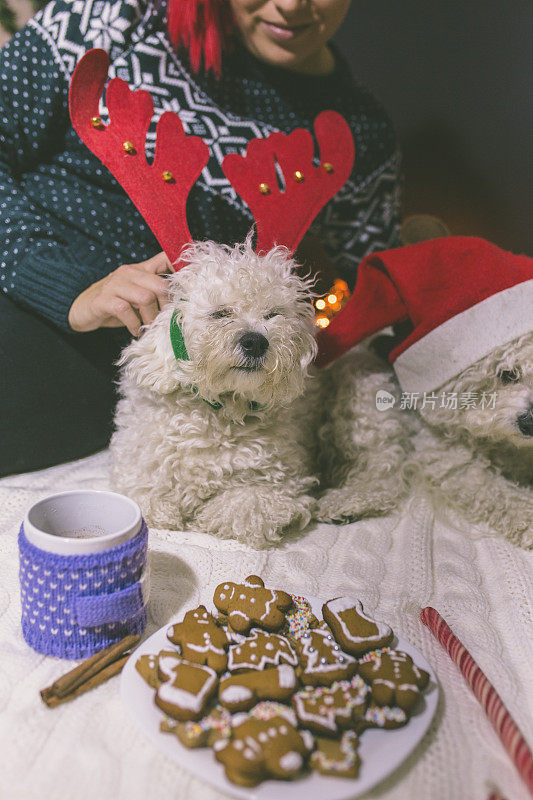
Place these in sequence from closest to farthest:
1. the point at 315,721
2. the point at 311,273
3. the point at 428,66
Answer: the point at 315,721 → the point at 311,273 → the point at 428,66

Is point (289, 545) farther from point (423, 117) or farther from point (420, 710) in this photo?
point (423, 117)

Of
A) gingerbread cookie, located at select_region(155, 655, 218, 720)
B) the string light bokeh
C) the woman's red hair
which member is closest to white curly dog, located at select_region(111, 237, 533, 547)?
the string light bokeh

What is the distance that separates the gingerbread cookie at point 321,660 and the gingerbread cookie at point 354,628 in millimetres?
12

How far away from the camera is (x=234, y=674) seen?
649 millimetres

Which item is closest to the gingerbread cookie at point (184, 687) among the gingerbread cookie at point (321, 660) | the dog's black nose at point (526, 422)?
the gingerbread cookie at point (321, 660)

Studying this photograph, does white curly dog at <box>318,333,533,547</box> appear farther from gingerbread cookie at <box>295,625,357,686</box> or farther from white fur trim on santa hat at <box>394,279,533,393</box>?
gingerbread cookie at <box>295,625,357,686</box>

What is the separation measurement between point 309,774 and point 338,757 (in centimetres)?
3

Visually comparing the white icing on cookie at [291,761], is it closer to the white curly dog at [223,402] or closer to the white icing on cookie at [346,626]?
the white icing on cookie at [346,626]

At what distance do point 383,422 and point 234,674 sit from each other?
0.63 metres

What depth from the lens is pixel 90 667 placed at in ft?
2.17

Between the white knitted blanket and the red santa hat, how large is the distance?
293 millimetres

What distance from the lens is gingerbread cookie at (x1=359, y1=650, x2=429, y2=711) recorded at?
1.99ft

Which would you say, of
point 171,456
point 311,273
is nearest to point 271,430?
point 171,456

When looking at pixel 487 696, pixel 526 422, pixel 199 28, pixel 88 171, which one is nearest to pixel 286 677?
pixel 487 696
